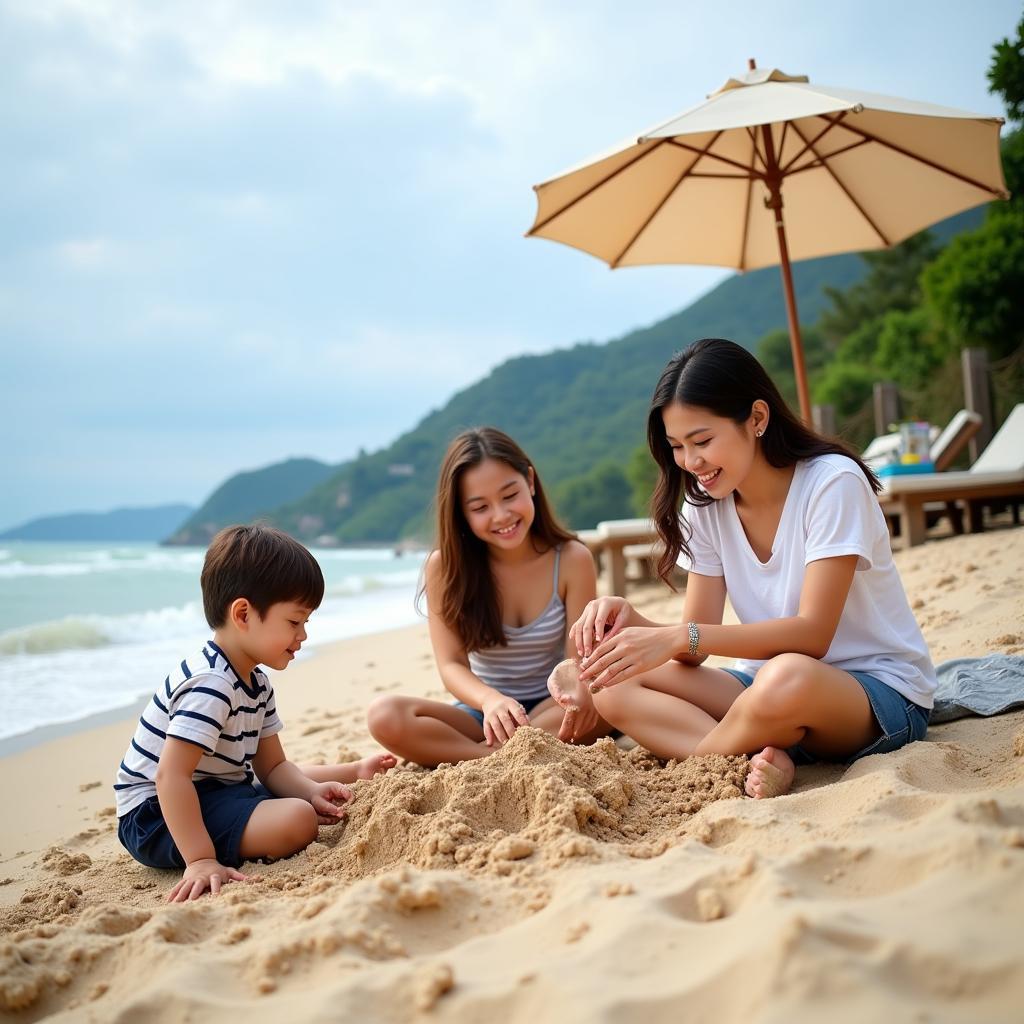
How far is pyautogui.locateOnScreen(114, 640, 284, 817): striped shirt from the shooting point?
2.34 m

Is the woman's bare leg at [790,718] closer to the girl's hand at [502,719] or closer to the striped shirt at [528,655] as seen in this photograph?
the girl's hand at [502,719]

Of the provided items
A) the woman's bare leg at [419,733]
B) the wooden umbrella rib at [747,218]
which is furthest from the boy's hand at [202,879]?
the wooden umbrella rib at [747,218]

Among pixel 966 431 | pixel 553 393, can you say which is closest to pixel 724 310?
pixel 553 393

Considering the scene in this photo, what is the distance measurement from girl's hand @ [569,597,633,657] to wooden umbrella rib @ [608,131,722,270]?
3790 mm

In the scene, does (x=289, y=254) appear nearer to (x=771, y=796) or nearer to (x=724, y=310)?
(x=724, y=310)

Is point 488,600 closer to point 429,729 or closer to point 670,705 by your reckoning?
point 429,729

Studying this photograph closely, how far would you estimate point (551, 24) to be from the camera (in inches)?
518

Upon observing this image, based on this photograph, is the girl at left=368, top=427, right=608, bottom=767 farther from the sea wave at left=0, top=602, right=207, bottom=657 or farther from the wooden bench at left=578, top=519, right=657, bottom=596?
the sea wave at left=0, top=602, right=207, bottom=657

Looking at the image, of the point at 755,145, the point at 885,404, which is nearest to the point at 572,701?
the point at 755,145

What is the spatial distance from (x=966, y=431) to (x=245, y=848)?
8.77 meters

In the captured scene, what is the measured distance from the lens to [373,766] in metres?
2.95

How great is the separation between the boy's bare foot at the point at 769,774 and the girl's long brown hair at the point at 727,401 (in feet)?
2.39

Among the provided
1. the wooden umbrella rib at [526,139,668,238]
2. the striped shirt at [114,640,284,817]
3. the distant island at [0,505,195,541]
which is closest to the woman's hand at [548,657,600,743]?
the striped shirt at [114,640,284,817]

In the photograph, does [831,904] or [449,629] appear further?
[449,629]
